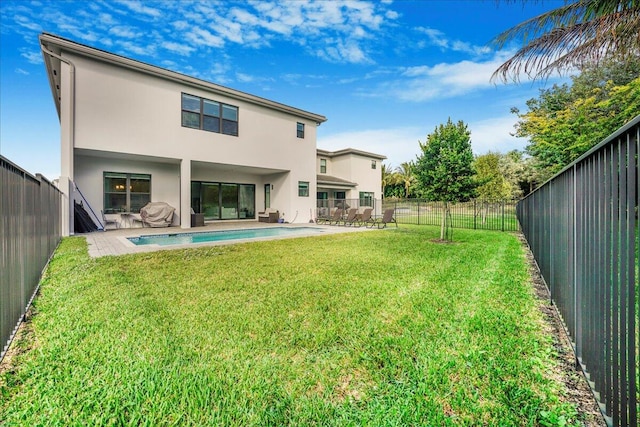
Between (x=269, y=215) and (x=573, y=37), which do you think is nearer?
(x=573, y=37)

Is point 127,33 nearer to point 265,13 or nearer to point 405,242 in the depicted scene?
point 265,13

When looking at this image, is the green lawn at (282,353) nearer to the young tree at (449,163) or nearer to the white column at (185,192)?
the young tree at (449,163)

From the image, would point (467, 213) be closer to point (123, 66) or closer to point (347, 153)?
point (347, 153)

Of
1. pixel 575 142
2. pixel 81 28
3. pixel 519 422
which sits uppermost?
pixel 81 28

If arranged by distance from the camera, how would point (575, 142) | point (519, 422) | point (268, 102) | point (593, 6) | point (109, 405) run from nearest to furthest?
point (519, 422) < point (109, 405) < point (593, 6) < point (575, 142) < point (268, 102)

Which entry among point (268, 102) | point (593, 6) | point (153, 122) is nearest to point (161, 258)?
point (153, 122)

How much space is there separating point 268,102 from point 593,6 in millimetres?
13426

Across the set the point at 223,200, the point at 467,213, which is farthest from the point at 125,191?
the point at 467,213

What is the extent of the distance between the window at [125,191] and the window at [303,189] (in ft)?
26.6

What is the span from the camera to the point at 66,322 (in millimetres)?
3107

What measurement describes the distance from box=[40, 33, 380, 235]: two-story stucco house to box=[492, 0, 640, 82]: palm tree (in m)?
12.0

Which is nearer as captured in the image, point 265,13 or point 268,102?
point 265,13

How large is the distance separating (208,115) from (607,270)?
51.2ft

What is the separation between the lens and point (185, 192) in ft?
44.8
